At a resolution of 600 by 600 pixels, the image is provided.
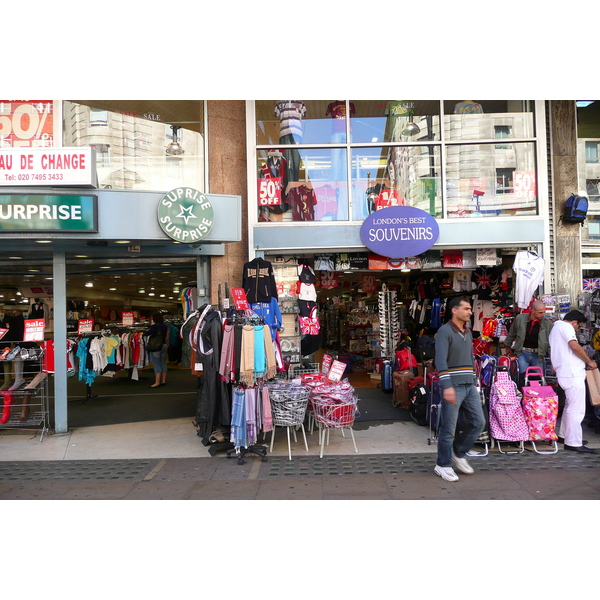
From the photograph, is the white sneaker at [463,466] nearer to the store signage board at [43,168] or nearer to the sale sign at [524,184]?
the sale sign at [524,184]

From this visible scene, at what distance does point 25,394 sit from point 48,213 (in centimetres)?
299

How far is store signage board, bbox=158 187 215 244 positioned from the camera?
6855 millimetres

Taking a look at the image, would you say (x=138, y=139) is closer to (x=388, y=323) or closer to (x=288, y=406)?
(x=288, y=406)

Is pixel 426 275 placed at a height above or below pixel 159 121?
below

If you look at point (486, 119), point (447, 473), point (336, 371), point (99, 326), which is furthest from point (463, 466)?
point (99, 326)

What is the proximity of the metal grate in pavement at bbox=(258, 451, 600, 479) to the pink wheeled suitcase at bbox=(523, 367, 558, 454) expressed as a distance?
8.7 inches

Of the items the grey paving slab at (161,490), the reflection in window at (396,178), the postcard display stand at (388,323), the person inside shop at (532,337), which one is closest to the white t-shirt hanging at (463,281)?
the postcard display stand at (388,323)

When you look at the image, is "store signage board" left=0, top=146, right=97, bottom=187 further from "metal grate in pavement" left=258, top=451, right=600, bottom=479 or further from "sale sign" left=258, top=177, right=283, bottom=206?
"metal grate in pavement" left=258, top=451, right=600, bottom=479

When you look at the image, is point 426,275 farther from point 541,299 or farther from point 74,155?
point 74,155

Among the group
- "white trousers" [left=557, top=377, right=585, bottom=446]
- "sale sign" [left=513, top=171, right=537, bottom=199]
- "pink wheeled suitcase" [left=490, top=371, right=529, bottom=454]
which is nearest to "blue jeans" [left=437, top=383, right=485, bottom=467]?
"pink wheeled suitcase" [left=490, top=371, right=529, bottom=454]

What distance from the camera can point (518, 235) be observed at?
7.88 metres

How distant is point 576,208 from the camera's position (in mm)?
7945
